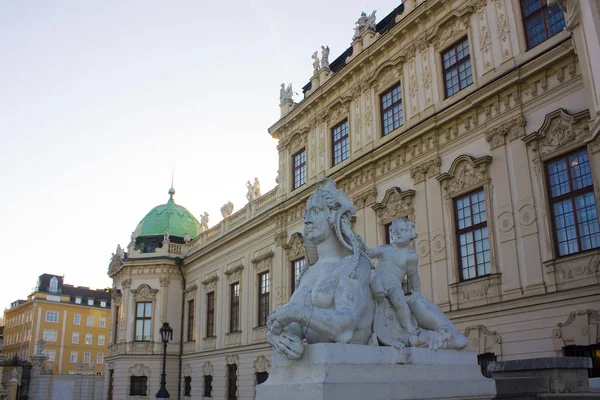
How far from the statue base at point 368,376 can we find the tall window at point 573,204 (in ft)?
29.6

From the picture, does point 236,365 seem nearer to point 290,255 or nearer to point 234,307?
point 234,307

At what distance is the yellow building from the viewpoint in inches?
2655

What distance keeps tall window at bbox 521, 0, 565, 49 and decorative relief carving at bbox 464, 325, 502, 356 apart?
24.0ft

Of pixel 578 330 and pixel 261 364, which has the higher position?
pixel 578 330

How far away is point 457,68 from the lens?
1731 centimetres

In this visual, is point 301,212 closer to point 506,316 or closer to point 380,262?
point 506,316

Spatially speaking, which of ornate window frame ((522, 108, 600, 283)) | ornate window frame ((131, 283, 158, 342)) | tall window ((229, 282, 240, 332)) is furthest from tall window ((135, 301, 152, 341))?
ornate window frame ((522, 108, 600, 283))

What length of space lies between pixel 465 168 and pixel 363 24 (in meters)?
8.46

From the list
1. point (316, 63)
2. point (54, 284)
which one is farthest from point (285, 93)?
point (54, 284)

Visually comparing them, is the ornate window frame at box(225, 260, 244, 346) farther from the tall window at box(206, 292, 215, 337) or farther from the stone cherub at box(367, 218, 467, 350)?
the stone cherub at box(367, 218, 467, 350)

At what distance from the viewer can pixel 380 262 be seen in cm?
576

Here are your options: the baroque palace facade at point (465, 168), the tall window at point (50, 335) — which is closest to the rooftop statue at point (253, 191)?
the baroque palace facade at point (465, 168)

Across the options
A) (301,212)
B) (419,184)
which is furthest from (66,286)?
(419,184)

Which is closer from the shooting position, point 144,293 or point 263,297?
point 263,297
